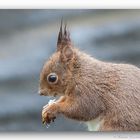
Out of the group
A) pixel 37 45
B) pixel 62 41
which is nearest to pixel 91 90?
pixel 62 41

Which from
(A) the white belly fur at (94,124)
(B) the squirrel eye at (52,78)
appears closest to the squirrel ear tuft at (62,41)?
(B) the squirrel eye at (52,78)

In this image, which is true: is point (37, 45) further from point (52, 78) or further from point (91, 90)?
point (91, 90)

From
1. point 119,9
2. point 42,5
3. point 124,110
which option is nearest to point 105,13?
point 119,9

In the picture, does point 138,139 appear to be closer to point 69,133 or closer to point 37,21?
point 69,133

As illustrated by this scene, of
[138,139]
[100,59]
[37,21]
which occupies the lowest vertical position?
[138,139]

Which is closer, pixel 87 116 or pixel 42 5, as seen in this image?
pixel 87 116

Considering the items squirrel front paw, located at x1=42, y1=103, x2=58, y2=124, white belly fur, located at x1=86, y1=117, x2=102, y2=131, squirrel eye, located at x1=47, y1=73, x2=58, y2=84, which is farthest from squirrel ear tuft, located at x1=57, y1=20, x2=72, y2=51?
white belly fur, located at x1=86, y1=117, x2=102, y2=131

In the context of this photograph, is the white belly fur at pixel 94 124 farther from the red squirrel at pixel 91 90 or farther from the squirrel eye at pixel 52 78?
the squirrel eye at pixel 52 78

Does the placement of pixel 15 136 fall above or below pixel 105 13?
below
